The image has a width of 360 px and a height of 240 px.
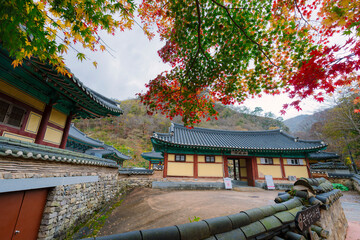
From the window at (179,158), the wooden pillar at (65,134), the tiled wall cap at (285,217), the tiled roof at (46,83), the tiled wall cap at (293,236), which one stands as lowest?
the tiled wall cap at (293,236)

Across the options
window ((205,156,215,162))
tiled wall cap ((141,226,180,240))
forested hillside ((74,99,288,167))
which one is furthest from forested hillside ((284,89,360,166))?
forested hillside ((74,99,288,167))

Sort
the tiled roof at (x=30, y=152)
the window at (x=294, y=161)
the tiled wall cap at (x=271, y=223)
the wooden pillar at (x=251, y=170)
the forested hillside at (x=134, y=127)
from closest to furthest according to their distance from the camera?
the tiled wall cap at (x=271, y=223) → the tiled roof at (x=30, y=152) → the wooden pillar at (x=251, y=170) → the window at (x=294, y=161) → the forested hillside at (x=134, y=127)

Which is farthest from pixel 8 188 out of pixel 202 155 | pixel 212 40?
pixel 202 155

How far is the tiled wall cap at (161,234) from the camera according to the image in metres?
1.40

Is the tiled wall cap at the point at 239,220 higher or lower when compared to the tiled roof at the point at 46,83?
lower

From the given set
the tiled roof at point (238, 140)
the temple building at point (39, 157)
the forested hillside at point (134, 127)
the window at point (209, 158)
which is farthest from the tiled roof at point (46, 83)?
the forested hillside at point (134, 127)

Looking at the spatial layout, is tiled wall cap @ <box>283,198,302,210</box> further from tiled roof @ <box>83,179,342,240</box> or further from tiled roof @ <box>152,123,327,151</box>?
tiled roof @ <box>152,123,327,151</box>

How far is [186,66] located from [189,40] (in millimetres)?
767

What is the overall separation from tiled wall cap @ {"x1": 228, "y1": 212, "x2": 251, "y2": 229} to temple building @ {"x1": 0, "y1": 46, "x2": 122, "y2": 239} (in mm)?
4394

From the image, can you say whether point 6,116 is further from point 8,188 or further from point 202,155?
point 202,155

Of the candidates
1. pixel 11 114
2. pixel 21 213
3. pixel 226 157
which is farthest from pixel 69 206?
pixel 226 157

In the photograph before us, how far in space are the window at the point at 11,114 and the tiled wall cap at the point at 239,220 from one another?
6.54 m

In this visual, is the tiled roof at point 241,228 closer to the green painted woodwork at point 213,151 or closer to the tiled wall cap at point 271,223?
the tiled wall cap at point 271,223

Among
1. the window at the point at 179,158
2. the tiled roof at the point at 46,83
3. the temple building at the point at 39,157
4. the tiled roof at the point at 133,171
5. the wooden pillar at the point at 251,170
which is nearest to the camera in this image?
the temple building at the point at 39,157
